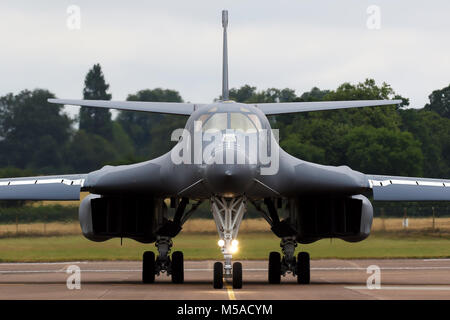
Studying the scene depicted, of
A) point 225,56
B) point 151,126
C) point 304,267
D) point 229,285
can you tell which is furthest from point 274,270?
point 151,126

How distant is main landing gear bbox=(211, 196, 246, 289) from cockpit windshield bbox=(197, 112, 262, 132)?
4.14 feet

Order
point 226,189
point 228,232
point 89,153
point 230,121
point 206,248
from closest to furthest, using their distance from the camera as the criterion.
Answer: point 226,189, point 228,232, point 230,121, point 206,248, point 89,153

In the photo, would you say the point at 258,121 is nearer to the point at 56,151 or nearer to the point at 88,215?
the point at 88,215

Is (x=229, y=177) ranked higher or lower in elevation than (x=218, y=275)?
higher

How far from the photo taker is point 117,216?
21141mm

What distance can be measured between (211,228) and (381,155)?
16.1 metres

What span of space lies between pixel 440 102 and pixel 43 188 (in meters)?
→ 46.0

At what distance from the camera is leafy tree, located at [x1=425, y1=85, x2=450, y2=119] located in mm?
61531

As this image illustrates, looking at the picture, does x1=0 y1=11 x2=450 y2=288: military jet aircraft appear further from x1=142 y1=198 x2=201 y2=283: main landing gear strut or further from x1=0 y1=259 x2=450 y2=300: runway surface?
x1=0 y1=259 x2=450 y2=300: runway surface

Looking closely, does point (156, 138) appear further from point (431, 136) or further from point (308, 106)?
point (308, 106)

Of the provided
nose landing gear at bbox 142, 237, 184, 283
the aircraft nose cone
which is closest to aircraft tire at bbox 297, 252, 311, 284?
nose landing gear at bbox 142, 237, 184, 283

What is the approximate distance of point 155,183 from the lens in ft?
65.6

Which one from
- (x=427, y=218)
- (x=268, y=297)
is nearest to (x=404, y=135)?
(x=427, y=218)

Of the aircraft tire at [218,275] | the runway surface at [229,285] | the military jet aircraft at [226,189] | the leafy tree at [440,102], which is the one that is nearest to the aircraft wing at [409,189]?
the military jet aircraft at [226,189]
